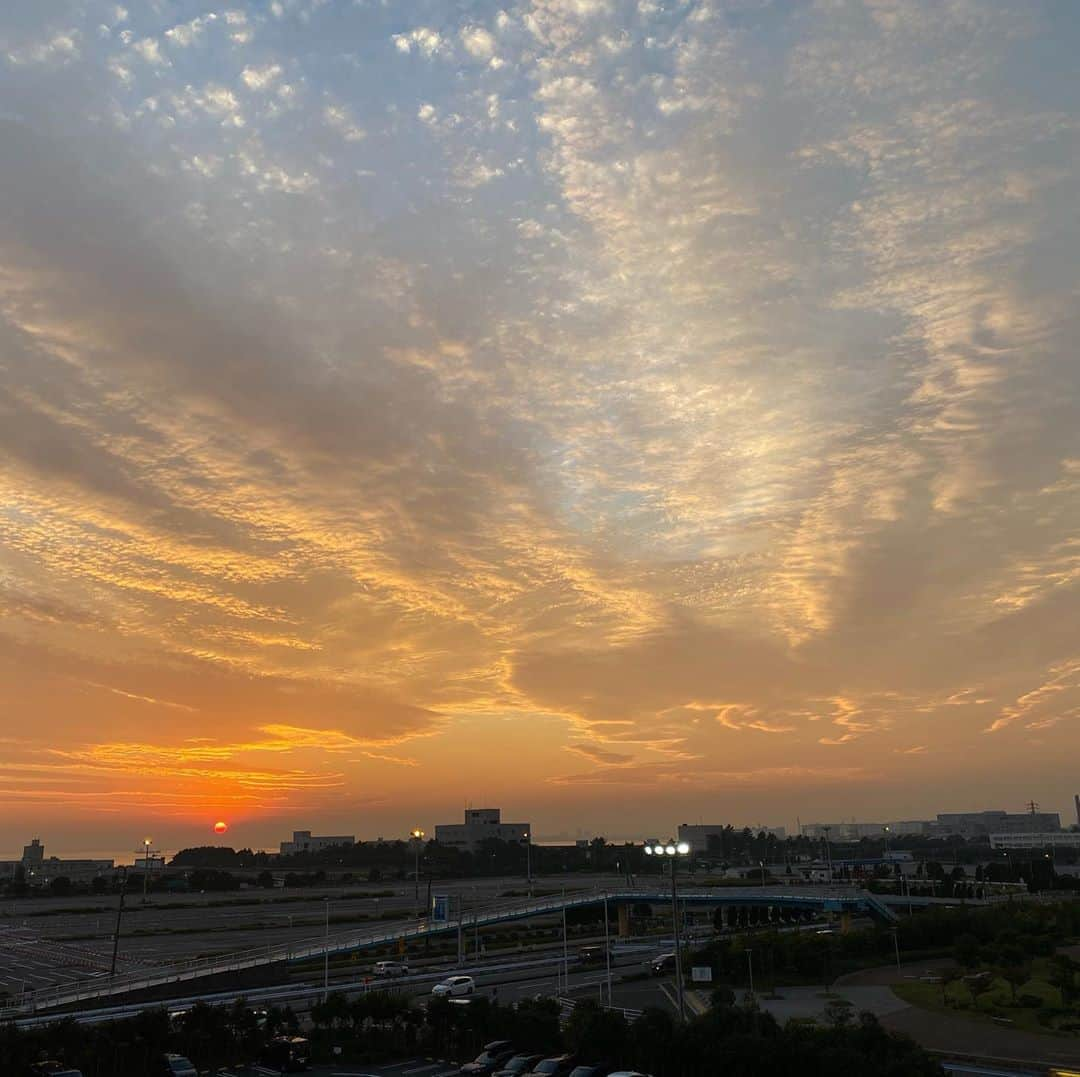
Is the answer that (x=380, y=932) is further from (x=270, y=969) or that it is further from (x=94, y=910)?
(x=94, y=910)

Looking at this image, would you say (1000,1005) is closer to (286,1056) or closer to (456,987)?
(456,987)

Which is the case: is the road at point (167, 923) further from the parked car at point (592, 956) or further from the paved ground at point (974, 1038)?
the paved ground at point (974, 1038)

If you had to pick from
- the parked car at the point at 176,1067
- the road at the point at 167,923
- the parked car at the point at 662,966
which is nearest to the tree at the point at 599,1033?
the parked car at the point at 176,1067

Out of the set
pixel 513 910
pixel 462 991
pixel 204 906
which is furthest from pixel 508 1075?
pixel 204 906

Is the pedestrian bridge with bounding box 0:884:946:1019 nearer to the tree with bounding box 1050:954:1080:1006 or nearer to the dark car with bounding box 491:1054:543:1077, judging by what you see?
the dark car with bounding box 491:1054:543:1077

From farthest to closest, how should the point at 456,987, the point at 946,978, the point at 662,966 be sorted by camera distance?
the point at 662,966
the point at 456,987
the point at 946,978

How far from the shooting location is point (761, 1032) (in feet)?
110

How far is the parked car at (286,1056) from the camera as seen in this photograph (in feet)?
130

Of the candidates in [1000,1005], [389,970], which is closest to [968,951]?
[1000,1005]

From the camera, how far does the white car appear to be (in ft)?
200

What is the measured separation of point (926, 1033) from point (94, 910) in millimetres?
124122

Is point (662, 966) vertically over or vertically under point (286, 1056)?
over

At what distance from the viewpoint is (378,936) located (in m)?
76.6

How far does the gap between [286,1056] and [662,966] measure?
39.3 m
